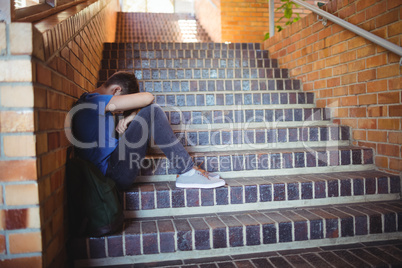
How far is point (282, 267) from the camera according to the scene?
4.39ft

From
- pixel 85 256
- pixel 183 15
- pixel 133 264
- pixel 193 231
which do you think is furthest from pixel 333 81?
pixel 183 15

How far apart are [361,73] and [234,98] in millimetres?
1093

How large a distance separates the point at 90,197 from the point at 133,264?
41cm

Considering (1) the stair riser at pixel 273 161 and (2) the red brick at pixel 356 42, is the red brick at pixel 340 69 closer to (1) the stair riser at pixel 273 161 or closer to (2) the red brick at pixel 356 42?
(2) the red brick at pixel 356 42

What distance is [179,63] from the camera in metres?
3.30

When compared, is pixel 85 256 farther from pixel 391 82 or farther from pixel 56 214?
pixel 391 82

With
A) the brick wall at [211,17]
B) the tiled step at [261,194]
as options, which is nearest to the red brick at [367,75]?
the tiled step at [261,194]

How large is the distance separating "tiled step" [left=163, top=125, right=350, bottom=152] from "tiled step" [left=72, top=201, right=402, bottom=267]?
2.26ft

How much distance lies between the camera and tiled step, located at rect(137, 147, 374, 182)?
6.25 feet

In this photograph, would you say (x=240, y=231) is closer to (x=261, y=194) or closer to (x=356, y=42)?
(x=261, y=194)

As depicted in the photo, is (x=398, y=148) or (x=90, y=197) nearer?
(x=90, y=197)

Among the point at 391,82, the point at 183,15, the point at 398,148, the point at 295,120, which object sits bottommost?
the point at 398,148

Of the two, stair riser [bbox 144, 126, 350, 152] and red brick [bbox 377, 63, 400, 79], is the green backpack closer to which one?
stair riser [bbox 144, 126, 350, 152]

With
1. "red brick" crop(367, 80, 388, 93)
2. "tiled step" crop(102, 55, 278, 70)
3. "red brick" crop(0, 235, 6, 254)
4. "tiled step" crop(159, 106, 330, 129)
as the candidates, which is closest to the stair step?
"tiled step" crop(102, 55, 278, 70)
